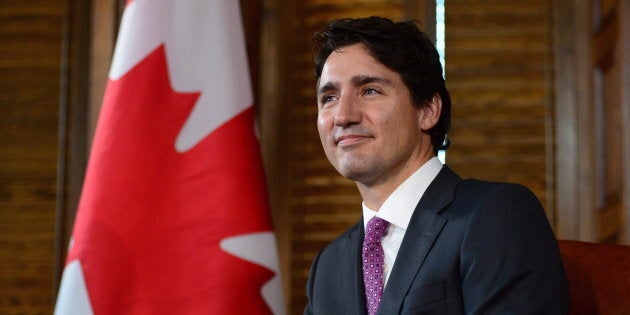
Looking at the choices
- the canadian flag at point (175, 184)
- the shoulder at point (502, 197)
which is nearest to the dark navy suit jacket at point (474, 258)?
the shoulder at point (502, 197)

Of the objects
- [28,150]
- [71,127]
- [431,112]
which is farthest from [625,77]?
[28,150]

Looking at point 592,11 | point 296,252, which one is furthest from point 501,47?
point 296,252

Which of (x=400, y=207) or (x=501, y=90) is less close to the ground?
(x=501, y=90)

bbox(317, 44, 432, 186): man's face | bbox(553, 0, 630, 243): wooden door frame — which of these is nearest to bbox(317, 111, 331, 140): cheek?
bbox(317, 44, 432, 186): man's face

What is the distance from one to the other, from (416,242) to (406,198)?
0.13 metres

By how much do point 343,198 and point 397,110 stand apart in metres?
1.09

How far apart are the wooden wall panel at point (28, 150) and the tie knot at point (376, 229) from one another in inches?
55.4

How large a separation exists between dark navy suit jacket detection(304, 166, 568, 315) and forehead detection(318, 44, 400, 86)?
0.22 m

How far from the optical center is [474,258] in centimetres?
164

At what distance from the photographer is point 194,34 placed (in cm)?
255

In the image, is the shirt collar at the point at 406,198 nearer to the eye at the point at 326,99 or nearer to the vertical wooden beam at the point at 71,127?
the eye at the point at 326,99

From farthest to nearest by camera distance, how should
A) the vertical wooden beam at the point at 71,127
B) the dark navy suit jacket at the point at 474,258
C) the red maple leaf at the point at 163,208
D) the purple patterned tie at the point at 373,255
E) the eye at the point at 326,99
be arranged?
1. the vertical wooden beam at the point at 71,127
2. the red maple leaf at the point at 163,208
3. the eye at the point at 326,99
4. the purple patterned tie at the point at 373,255
5. the dark navy suit jacket at the point at 474,258

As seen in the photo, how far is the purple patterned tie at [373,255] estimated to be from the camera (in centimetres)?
184

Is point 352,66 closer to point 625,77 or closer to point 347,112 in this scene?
point 347,112
